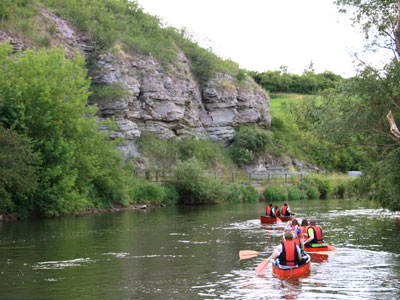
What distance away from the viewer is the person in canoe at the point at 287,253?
16062mm

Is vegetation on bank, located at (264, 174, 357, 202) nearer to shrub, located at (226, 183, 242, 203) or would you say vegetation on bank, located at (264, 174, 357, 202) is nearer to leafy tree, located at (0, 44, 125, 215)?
shrub, located at (226, 183, 242, 203)

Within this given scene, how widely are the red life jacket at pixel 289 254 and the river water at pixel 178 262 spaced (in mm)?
589

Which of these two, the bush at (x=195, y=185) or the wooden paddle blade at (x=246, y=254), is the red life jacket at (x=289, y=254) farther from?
the bush at (x=195, y=185)

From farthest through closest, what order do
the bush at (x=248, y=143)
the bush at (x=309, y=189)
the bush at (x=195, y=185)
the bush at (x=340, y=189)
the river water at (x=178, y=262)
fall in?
1. the bush at (x=248, y=143)
2. the bush at (x=340, y=189)
3. the bush at (x=309, y=189)
4. the bush at (x=195, y=185)
5. the river water at (x=178, y=262)

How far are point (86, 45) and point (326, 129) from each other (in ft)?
133

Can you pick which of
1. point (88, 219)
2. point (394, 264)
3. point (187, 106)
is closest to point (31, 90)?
point (88, 219)

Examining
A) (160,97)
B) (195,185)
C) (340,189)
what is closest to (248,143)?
(340,189)

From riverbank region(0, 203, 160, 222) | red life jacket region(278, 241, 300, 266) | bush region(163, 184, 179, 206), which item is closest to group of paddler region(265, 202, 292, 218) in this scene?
riverbank region(0, 203, 160, 222)

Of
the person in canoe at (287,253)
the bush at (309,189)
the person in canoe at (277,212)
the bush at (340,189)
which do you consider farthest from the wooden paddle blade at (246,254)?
the bush at (340,189)

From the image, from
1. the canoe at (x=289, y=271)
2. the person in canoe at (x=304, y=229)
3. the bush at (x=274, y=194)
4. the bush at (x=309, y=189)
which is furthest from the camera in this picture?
the bush at (x=309, y=189)

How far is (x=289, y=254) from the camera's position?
16094 millimetres

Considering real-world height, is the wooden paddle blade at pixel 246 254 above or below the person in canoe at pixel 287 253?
below

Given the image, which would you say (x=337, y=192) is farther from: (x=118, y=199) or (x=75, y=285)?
(x=75, y=285)

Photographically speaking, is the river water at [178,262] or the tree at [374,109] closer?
the river water at [178,262]
